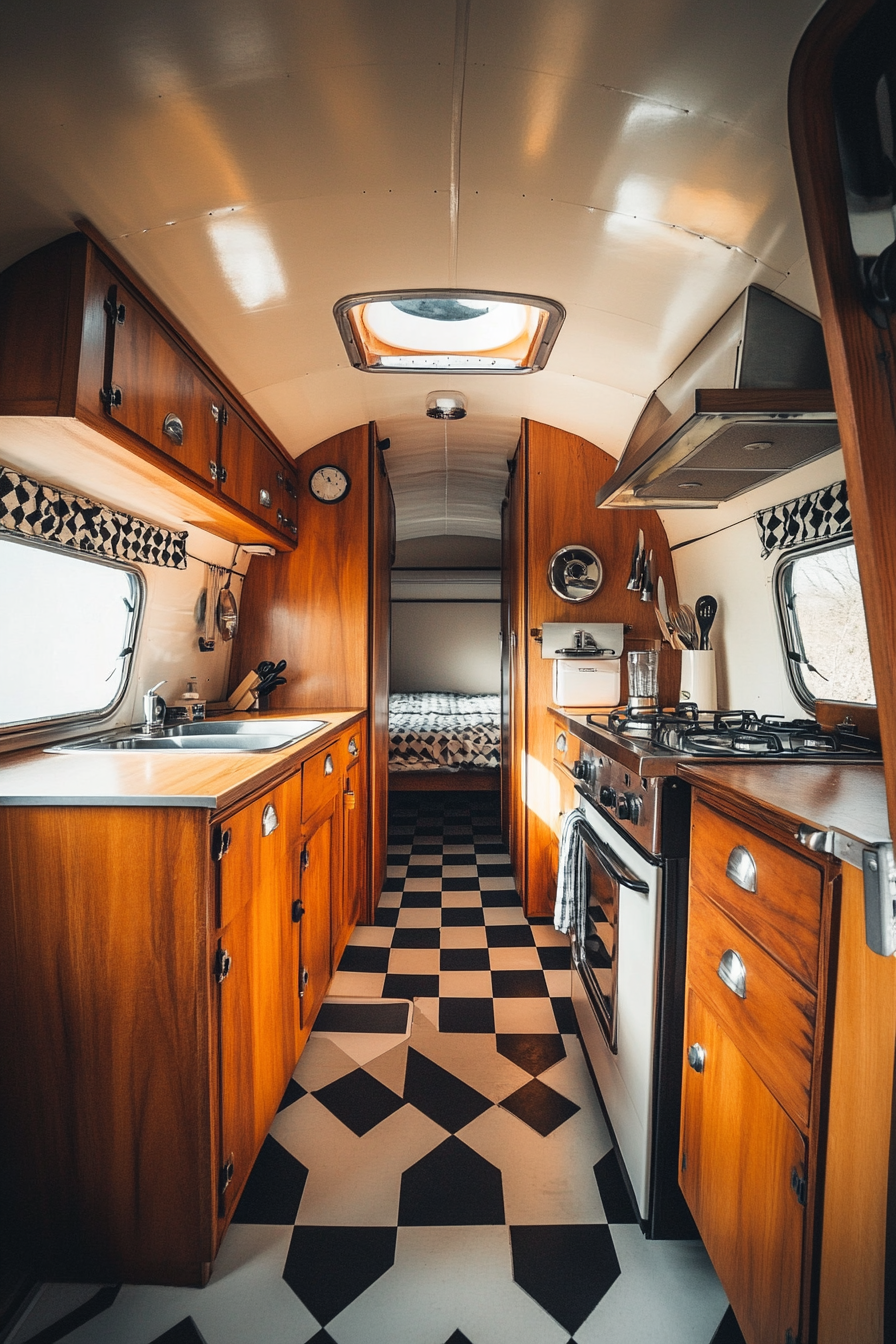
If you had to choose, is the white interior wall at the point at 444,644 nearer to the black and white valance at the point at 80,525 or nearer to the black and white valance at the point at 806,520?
the black and white valance at the point at 80,525

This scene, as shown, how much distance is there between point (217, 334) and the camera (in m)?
1.94

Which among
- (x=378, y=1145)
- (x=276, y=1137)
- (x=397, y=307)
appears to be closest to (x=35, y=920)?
(x=276, y=1137)

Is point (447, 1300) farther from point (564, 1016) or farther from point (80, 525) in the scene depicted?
point (80, 525)

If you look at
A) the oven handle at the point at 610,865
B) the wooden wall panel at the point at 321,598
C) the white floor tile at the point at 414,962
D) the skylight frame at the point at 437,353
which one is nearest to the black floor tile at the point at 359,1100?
the white floor tile at the point at 414,962

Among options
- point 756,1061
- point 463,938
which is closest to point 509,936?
point 463,938

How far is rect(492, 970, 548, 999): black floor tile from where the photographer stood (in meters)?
2.35

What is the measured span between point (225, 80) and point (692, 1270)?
98.4 inches

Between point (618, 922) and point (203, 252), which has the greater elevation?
point (203, 252)

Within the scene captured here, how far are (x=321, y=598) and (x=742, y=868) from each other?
2441 millimetres

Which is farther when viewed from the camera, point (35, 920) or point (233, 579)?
point (233, 579)

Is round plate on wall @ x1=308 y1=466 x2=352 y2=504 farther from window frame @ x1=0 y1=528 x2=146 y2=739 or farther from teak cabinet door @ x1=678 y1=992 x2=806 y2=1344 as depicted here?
teak cabinet door @ x1=678 y1=992 x2=806 y2=1344

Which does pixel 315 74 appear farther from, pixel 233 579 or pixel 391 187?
pixel 233 579

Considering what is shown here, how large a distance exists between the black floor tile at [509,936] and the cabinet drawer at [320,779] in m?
1.04

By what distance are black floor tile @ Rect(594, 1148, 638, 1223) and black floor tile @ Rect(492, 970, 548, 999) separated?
77 centimetres
